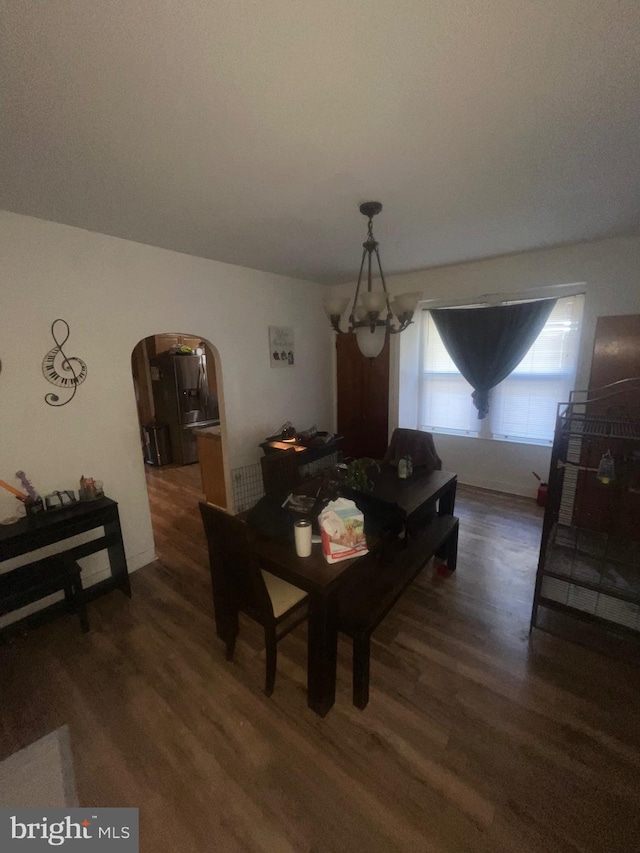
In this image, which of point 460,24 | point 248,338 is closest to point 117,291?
point 248,338

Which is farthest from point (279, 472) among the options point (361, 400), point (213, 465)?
point (361, 400)

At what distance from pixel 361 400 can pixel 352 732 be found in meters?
3.47

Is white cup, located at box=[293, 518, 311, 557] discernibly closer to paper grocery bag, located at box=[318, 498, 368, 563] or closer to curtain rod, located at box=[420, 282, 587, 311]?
paper grocery bag, located at box=[318, 498, 368, 563]

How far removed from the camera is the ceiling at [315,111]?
89 centimetres

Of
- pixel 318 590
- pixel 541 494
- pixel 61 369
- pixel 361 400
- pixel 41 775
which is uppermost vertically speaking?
pixel 61 369

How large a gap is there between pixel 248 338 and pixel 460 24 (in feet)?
9.05

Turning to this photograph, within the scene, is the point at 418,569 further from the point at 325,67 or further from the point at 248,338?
the point at 248,338

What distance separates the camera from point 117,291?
7.91ft

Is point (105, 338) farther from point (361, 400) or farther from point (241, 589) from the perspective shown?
point (361, 400)

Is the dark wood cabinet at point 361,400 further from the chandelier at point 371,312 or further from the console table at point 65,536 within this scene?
the console table at point 65,536

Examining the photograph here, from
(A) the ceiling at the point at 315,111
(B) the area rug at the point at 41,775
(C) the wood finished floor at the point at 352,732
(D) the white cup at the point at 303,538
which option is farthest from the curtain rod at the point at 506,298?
(B) the area rug at the point at 41,775

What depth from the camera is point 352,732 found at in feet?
4.91

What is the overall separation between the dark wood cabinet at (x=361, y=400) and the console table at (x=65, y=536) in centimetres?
303

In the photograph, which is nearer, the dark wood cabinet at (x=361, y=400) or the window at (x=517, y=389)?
the window at (x=517, y=389)
